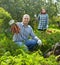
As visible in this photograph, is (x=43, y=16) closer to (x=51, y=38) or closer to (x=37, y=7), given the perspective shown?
(x=37, y=7)

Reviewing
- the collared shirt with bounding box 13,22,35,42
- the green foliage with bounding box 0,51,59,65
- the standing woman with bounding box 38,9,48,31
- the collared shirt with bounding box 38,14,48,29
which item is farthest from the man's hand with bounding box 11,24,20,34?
the collared shirt with bounding box 38,14,48,29

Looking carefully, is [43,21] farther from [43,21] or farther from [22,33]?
[22,33]

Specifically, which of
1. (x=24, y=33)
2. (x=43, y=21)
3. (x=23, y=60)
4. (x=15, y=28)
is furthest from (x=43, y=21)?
(x=23, y=60)

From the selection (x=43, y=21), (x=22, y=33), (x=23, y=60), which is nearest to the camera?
(x=23, y=60)

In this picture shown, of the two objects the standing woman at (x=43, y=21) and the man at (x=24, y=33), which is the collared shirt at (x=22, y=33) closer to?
the man at (x=24, y=33)

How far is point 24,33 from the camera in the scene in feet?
32.1

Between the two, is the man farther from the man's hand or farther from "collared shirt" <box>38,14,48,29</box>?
"collared shirt" <box>38,14,48,29</box>

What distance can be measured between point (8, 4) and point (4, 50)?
8049 millimetres

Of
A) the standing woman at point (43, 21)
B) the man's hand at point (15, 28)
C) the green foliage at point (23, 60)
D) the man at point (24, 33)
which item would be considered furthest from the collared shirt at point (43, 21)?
the green foliage at point (23, 60)

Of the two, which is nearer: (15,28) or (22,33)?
(15,28)

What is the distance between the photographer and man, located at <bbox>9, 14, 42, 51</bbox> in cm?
957

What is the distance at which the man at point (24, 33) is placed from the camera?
9570 mm

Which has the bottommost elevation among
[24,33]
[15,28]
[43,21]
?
[43,21]

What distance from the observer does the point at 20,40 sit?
966 centimetres
